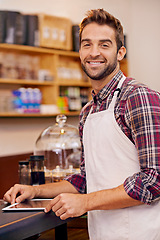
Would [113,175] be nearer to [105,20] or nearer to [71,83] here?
[105,20]

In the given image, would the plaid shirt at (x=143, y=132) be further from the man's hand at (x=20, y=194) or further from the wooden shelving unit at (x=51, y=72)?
the wooden shelving unit at (x=51, y=72)

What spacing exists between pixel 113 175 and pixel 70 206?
21 cm

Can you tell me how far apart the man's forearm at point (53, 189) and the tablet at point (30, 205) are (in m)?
0.05

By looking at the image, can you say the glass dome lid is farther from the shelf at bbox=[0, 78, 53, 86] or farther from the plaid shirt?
the shelf at bbox=[0, 78, 53, 86]

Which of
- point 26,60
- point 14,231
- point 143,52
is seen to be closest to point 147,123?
point 14,231

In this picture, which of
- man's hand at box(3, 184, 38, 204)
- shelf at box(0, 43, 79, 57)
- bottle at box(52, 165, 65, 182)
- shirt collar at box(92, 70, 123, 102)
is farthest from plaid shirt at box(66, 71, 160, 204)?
shelf at box(0, 43, 79, 57)

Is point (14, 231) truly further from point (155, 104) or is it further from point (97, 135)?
point (155, 104)

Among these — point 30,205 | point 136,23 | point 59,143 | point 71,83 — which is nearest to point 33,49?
point 71,83

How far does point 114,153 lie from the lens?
1460 millimetres

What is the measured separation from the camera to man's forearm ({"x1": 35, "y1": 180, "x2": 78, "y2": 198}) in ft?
5.54

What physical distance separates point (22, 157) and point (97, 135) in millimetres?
2192

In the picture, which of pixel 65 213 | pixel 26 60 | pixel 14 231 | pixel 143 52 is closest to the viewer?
pixel 14 231

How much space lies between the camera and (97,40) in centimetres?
156

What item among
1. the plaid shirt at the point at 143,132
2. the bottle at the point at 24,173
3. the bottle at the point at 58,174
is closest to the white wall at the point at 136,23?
the bottle at the point at 58,174
